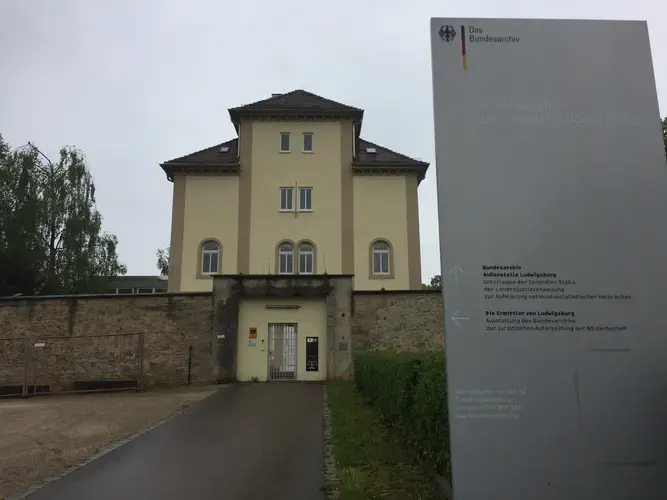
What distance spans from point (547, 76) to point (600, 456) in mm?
2691

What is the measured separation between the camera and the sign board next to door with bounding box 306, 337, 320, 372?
23344 millimetres

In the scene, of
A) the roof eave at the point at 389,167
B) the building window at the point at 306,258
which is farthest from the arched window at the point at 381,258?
the roof eave at the point at 389,167

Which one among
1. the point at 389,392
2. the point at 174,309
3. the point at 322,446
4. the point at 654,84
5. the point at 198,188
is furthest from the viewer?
the point at 198,188

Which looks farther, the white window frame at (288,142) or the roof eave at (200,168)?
the white window frame at (288,142)

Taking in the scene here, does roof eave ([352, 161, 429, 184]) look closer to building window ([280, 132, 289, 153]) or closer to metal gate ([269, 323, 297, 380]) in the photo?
building window ([280, 132, 289, 153])

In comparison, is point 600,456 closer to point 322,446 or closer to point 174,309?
point 322,446

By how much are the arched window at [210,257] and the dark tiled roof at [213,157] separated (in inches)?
172

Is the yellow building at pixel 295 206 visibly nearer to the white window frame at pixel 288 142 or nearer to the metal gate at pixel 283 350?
the white window frame at pixel 288 142

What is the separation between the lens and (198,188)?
29328 millimetres

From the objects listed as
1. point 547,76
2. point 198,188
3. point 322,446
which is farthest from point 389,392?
point 198,188

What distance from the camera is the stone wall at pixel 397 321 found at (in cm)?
2192

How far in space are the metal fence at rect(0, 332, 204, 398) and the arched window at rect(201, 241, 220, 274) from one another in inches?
285

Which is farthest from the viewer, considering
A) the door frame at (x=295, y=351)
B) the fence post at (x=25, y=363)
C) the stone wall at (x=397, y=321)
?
the door frame at (x=295, y=351)

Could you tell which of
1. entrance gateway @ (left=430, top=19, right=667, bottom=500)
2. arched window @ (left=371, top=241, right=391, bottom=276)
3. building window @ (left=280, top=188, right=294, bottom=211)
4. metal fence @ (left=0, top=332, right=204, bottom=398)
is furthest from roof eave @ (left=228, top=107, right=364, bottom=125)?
entrance gateway @ (left=430, top=19, right=667, bottom=500)
